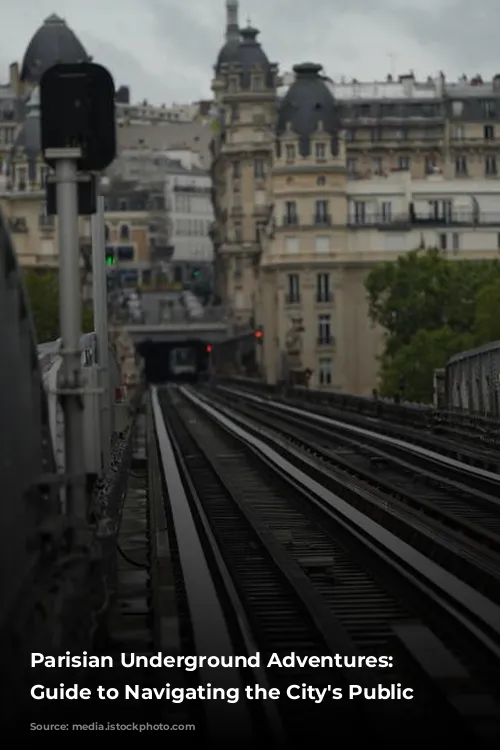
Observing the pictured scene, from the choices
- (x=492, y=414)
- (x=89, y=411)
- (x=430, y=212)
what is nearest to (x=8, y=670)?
(x=89, y=411)

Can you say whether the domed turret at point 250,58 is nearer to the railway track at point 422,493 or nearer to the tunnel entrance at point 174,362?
the tunnel entrance at point 174,362

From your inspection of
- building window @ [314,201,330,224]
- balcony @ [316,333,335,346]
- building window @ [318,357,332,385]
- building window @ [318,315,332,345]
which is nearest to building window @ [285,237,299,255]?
building window @ [314,201,330,224]

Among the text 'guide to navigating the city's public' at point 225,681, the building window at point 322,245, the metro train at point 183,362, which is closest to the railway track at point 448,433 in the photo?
the text 'guide to navigating the city's public' at point 225,681

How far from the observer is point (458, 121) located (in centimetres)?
15812

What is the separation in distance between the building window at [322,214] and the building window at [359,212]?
1.85 m

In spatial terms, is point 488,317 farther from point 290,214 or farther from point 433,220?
point 290,214

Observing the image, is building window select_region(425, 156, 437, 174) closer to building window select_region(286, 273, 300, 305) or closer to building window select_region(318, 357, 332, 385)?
building window select_region(286, 273, 300, 305)

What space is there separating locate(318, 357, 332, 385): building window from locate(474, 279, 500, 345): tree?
4016 centimetres

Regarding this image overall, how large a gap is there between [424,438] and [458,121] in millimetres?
109958

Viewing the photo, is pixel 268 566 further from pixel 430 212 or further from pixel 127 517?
pixel 430 212

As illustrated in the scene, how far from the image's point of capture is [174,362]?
18125cm

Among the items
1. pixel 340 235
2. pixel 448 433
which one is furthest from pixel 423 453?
pixel 340 235

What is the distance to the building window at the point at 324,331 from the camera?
12569cm

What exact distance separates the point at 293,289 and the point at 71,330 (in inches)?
4423
